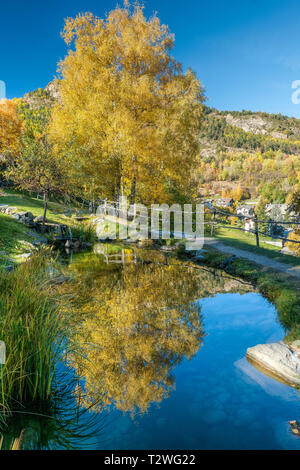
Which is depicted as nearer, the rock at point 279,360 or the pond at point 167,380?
the pond at point 167,380

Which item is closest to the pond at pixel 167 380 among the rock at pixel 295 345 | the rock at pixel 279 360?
the rock at pixel 279 360

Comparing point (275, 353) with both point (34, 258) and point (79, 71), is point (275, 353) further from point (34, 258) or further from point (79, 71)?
point (79, 71)

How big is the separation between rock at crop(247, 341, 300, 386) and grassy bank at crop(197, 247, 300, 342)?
0.52 m

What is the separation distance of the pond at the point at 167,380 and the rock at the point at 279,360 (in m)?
0.14

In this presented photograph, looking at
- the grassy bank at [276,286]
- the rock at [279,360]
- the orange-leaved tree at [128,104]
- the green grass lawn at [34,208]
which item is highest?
the orange-leaved tree at [128,104]

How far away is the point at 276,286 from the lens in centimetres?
625

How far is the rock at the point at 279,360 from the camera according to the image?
11.2ft

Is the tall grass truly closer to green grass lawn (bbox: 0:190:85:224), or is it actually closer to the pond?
the pond

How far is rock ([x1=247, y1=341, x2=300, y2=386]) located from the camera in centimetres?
341

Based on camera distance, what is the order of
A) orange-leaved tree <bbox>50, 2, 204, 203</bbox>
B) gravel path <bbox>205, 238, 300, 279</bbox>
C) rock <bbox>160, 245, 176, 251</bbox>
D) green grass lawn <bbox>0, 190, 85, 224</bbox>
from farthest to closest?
green grass lawn <bbox>0, 190, 85, 224</bbox> → orange-leaved tree <bbox>50, 2, 204, 203</bbox> → rock <bbox>160, 245, 176, 251</bbox> → gravel path <bbox>205, 238, 300, 279</bbox>

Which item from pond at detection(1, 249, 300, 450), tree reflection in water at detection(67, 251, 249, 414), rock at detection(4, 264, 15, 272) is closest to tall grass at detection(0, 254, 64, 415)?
pond at detection(1, 249, 300, 450)

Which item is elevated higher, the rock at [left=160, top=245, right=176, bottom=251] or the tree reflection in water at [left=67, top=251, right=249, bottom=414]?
the rock at [left=160, top=245, right=176, bottom=251]

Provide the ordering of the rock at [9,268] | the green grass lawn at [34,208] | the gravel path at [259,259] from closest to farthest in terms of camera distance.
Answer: the rock at [9,268] → the gravel path at [259,259] → the green grass lawn at [34,208]

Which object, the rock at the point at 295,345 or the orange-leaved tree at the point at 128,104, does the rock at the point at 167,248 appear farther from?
the rock at the point at 295,345
